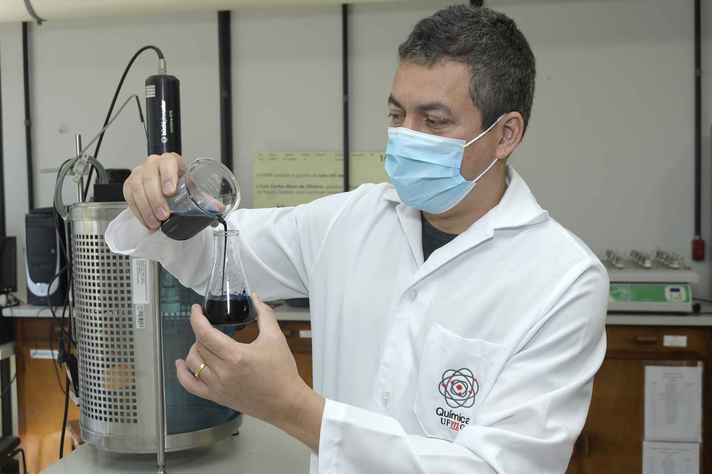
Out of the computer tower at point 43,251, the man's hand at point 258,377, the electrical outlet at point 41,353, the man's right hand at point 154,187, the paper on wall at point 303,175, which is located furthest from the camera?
the paper on wall at point 303,175

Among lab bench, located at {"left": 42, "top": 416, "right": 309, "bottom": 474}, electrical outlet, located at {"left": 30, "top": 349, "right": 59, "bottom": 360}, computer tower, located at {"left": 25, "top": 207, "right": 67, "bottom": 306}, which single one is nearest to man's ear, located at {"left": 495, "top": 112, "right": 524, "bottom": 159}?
lab bench, located at {"left": 42, "top": 416, "right": 309, "bottom": 474}

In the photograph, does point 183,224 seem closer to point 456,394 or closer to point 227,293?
point 227,293

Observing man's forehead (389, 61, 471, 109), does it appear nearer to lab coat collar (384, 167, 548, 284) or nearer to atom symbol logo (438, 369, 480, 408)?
lab coat collar (384, 167, 548, 284)

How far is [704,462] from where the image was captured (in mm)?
2625

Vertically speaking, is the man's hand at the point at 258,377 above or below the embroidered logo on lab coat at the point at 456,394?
above

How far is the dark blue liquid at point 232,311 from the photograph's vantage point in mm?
949

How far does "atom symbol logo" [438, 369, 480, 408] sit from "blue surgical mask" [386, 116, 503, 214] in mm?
313

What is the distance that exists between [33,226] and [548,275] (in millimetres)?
2505

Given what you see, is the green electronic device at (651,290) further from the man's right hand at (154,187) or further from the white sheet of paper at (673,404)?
the man's right hand at (154,187)

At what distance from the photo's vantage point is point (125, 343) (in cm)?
131

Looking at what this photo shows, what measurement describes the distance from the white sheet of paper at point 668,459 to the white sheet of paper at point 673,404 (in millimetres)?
36

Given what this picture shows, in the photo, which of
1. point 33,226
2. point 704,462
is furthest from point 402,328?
point 33,226

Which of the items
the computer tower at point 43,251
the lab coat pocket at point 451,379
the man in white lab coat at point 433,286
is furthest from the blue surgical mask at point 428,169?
the computer tower at point 43,251

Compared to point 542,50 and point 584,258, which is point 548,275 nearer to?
point 584,258
